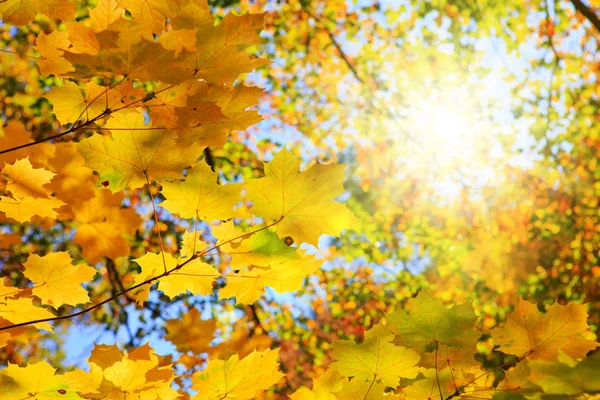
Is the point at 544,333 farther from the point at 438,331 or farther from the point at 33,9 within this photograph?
the point at 33,9

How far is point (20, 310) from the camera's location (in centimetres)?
139

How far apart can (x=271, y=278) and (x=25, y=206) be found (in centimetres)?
89

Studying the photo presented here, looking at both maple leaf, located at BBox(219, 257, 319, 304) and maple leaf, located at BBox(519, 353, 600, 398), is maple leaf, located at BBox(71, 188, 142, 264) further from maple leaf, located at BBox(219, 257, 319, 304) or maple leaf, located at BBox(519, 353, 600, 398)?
maple leaf, located at BBox(519, 353, 600, 398)

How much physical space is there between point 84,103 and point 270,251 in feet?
2.38

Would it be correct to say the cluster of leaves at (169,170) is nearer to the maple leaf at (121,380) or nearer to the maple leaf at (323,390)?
the maple leaf at (121,380)

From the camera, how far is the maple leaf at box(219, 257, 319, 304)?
121cm

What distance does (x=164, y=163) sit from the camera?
3.86 ft

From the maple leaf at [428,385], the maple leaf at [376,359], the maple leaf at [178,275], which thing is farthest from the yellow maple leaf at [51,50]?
the maple leaf at [428,385]

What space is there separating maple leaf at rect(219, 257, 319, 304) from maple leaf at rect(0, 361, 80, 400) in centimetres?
54

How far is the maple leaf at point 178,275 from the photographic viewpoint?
1.25 meters

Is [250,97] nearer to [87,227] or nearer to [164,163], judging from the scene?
[164,163]

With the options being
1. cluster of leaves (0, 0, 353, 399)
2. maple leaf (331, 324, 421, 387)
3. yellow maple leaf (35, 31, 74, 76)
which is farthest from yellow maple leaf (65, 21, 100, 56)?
maple leaf (331, 324, 421, 387)

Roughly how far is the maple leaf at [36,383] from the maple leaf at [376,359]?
0.80 meters

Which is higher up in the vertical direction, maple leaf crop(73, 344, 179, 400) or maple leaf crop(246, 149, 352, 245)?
maple leaf crop(246, 149, 352, 245)
